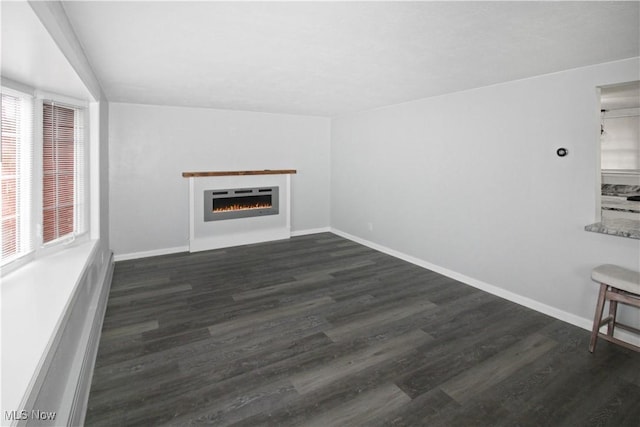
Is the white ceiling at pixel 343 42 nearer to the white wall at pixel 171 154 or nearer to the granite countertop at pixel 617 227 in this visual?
the white wall at pixel 171 154

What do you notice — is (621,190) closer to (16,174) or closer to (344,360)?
(344,360)

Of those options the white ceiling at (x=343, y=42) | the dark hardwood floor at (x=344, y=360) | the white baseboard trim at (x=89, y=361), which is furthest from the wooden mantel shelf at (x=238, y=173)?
the white baseboard trim at (x=89, y=361)

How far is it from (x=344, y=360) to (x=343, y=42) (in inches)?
94.3

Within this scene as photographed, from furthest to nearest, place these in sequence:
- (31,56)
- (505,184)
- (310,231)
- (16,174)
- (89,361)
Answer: (310,231)
(505,184)
(16,174)
(89,361)
(31,56)

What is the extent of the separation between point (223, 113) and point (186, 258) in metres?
2.46

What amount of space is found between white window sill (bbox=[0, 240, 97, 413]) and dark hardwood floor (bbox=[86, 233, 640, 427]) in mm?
672

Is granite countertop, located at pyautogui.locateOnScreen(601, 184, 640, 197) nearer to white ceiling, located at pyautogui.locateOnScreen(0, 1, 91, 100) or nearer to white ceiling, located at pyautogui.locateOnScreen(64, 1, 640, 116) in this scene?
white ceiling, located at pyautogui.locateOnScreen(64, 1, 640, 116)

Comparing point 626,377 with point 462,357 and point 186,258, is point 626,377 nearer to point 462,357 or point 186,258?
point 462,357

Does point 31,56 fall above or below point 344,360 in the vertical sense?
above

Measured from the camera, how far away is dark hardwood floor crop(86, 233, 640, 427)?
6.81 feet

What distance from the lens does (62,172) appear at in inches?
125

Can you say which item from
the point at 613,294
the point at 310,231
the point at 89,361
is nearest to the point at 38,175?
the point at 89,361

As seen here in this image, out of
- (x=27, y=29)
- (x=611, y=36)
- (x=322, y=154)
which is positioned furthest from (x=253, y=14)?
(x=322, y=154)

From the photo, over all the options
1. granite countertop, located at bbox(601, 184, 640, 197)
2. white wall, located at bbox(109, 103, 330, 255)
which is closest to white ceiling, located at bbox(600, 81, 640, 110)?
granite countertop, located at bbox(601, 184, 640, 197)
